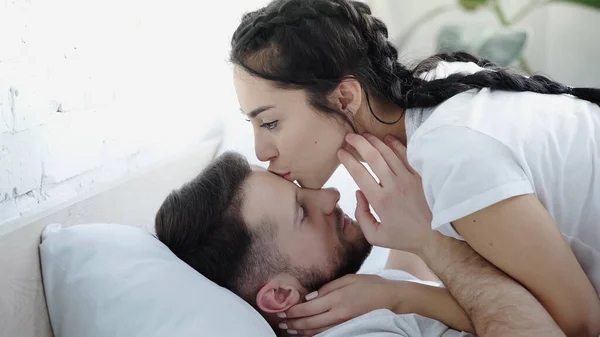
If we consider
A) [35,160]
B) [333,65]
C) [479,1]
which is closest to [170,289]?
[35,160]

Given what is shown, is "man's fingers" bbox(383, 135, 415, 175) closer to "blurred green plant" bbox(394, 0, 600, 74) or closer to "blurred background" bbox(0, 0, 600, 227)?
"blurred background" bbox(0, 0, 600, 227)

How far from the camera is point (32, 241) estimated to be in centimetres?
122

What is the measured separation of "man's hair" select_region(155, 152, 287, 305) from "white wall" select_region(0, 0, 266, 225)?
0.86ft

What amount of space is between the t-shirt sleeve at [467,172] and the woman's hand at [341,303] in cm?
28

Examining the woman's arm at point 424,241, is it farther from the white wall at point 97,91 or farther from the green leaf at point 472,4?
the green leaf at point 472,4

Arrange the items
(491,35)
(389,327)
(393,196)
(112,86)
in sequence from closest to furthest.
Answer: (389,327) → (393,196) → (112,86) → (491,35)

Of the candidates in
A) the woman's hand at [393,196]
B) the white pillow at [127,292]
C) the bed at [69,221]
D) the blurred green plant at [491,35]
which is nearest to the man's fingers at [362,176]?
the woman's hand at [393,196]

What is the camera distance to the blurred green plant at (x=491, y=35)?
2576 millimetres

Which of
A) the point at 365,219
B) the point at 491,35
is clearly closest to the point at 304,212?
the point at 365,219

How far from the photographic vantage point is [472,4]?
2643 mm

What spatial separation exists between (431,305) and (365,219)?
8.9 inches

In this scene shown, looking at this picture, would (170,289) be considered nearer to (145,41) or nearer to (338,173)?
(145,41)

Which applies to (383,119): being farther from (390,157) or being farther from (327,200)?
(327,200)

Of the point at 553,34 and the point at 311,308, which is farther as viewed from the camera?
the point at 553,34
